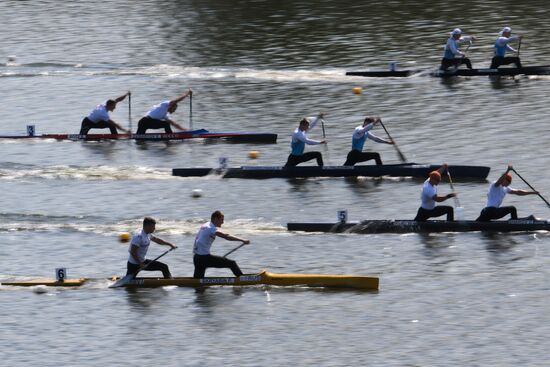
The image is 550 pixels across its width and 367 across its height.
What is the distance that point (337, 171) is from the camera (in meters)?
44.5

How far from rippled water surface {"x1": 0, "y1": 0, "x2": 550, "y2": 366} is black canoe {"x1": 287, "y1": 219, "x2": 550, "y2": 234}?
26 cm

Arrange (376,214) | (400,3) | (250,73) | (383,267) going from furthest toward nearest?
(400,3) → (250,73) → (376,214) → (383,267)

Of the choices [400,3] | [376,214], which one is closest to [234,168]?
[376,214]

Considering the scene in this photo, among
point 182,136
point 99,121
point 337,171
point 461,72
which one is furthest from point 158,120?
point 461,72

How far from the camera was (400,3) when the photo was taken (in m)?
77.2

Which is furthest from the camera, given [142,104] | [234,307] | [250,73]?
[250,73]

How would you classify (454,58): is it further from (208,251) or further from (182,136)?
(208,251)

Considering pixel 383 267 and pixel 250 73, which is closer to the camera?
pixel 383 267

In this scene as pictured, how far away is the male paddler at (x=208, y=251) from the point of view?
110 feet

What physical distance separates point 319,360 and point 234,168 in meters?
16.5

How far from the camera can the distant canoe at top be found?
2292 inches

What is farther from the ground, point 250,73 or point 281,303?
point 250,73

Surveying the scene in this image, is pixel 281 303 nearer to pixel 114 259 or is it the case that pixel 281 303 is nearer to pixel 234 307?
pixel 234 307

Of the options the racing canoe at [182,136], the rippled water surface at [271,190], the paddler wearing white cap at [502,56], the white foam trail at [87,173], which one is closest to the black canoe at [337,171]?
the rippled water surface at [271,190]
